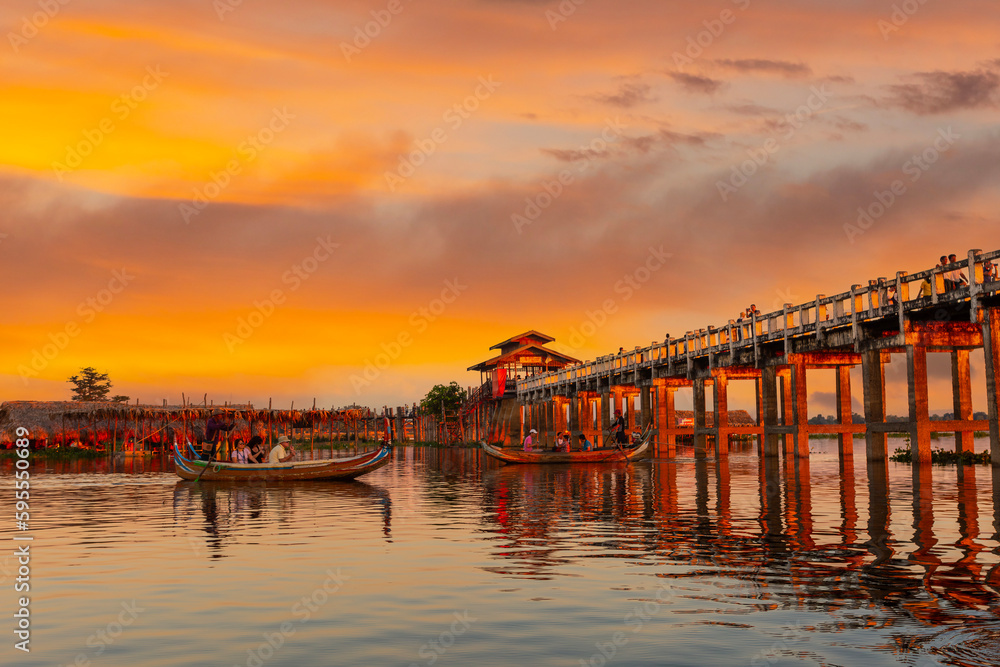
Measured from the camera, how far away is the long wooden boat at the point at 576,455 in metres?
43.3

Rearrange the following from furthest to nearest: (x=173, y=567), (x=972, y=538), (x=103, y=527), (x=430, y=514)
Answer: (x=430, y=514)
(x=103, y=527)
(x=972, y=538)
(x=173, y=567)

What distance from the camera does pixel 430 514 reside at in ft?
73.3

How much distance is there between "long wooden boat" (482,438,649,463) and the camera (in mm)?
43281

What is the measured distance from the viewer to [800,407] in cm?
3934

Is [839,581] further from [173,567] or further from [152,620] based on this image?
[173,567]

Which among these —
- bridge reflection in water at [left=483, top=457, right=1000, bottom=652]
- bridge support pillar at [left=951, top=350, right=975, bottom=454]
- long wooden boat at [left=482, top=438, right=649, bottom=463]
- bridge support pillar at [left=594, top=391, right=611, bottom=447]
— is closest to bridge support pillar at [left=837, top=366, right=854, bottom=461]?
bridge support pillar at [left=951, top=350, right=975, bottom=454]

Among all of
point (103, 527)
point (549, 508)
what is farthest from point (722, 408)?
point (103, 527)

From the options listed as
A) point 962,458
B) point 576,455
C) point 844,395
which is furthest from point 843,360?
point 576,455

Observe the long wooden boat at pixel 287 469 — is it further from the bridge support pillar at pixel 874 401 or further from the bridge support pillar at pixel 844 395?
the bridge support pillar at pixel 844 395

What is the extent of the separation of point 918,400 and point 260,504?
19.9 metres

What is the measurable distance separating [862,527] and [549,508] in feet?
24.4

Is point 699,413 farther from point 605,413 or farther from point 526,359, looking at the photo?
point 526,359

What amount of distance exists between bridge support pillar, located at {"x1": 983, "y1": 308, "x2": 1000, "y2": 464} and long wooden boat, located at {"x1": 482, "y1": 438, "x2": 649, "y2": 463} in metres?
17.7

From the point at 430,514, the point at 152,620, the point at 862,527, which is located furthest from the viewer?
the point at 430,514
